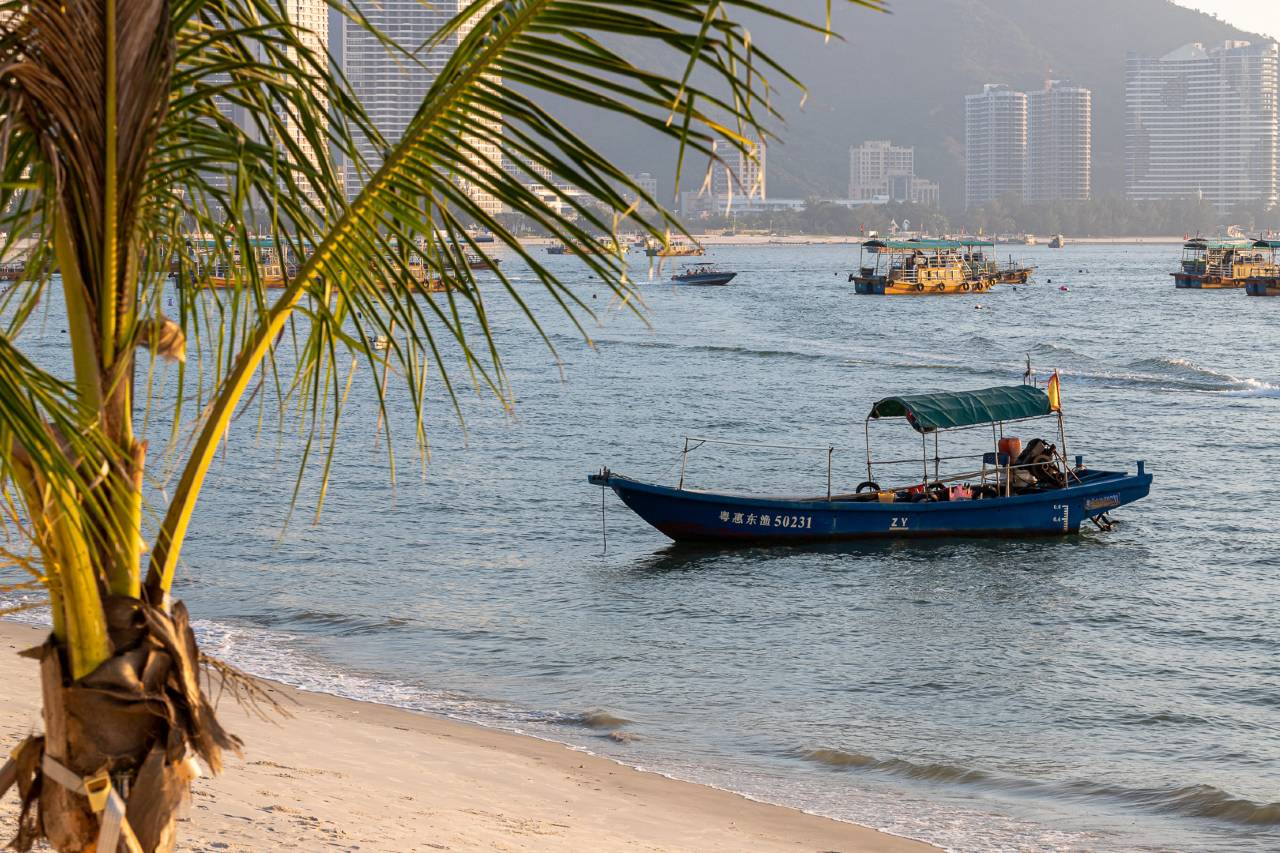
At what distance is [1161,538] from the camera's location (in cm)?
2538

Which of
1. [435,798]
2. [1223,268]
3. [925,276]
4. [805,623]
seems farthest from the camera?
[1223,268]

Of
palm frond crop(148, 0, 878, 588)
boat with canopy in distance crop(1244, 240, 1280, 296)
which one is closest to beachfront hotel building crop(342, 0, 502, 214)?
palm frond crop(148, 0, 878, 588)

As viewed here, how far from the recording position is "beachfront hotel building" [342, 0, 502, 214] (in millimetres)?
3799

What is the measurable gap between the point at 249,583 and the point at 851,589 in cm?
887

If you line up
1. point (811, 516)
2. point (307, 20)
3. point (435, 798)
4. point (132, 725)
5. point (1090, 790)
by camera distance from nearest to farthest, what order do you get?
point (132, 725), point (307, 20), point (435, 798), point (1090, 790), point (811, 516)

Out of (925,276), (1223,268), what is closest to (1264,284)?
(1223,268)

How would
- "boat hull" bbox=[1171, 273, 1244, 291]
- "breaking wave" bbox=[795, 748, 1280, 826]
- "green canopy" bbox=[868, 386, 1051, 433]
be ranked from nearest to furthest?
1. "breaking wave" bbox=[795, 748, 1280, 826]
2. "green canopy" bbox=[868, 386, 1051, 433]
3. "boat hull" bbox=[1171, 273, 1244, 291]

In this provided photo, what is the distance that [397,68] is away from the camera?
3781 mm

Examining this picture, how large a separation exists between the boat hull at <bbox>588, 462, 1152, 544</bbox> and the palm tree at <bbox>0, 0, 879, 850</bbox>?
18928 millimetres

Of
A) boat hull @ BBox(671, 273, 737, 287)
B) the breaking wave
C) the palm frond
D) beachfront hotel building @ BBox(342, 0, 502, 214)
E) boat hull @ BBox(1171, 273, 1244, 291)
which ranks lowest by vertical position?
the breaking wave

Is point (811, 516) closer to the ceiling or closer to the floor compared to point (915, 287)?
closer to the floor

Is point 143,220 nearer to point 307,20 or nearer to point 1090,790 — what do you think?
point 307,20

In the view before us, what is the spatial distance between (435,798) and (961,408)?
1573 centimetres

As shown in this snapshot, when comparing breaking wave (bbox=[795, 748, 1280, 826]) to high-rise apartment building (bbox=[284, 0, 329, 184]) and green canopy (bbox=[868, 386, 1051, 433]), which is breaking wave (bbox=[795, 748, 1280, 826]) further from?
green canopy (bbox=[868, 386, 1051, 433])
